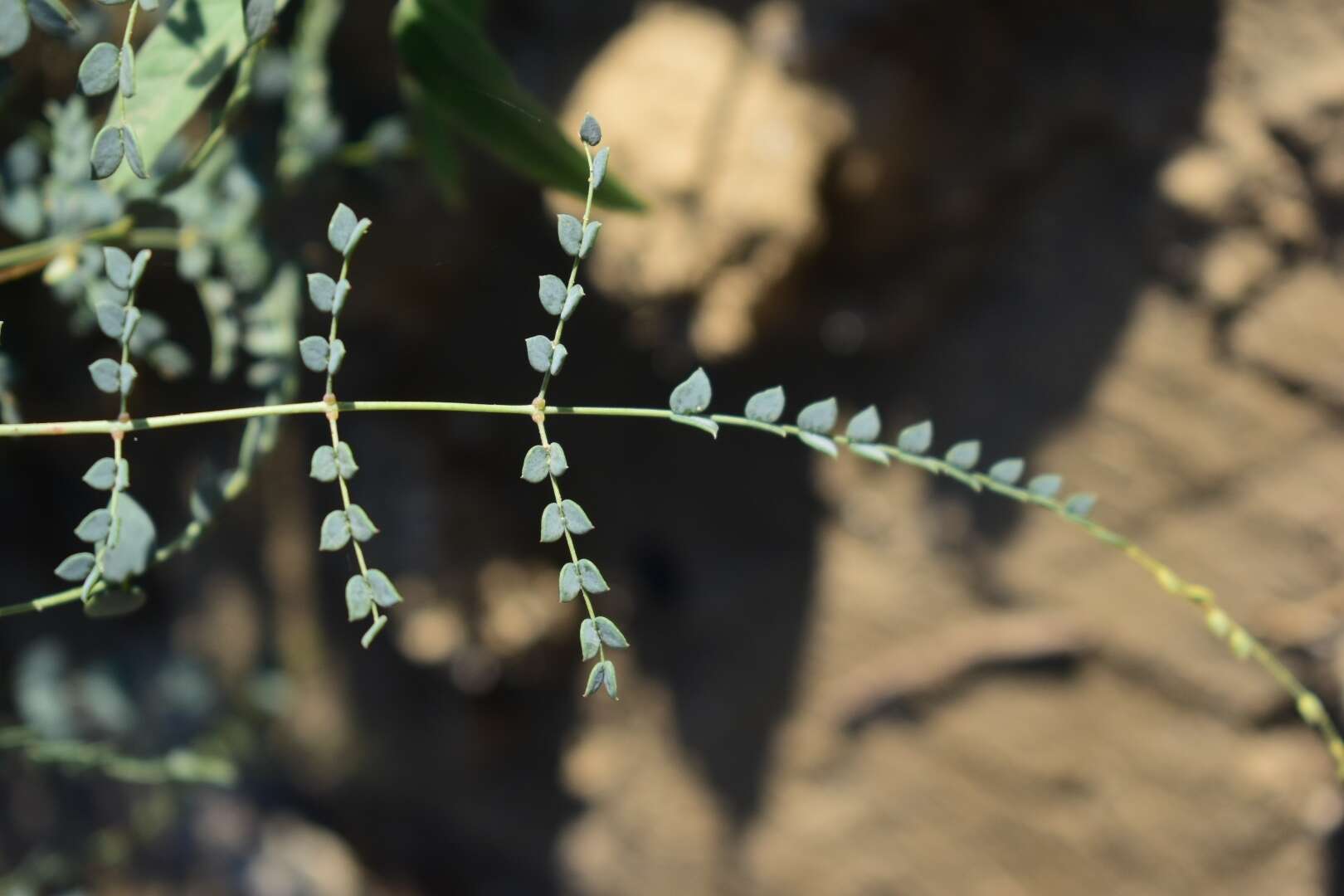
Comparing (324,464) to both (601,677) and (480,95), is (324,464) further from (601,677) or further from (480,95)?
(480,95)

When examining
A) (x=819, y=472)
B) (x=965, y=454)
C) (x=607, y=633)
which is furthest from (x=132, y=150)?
(x=819, y=472)

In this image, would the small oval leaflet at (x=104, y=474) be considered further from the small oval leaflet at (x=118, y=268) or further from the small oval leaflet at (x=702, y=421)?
the small oval leaflet at (x=702, y=421)

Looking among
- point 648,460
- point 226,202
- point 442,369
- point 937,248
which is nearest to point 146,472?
point 442,369

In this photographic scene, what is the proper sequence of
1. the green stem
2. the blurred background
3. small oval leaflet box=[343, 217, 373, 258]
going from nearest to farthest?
small oval leaflet box=[343, 217, 373, 258] < the green stem < the blurred background

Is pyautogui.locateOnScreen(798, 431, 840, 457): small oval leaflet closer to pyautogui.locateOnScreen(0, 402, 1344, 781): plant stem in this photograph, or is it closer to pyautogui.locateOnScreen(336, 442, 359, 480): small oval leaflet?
pyautogui.locateOnScreen(0, 402, 1344, 781): plant stem

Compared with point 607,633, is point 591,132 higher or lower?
higher

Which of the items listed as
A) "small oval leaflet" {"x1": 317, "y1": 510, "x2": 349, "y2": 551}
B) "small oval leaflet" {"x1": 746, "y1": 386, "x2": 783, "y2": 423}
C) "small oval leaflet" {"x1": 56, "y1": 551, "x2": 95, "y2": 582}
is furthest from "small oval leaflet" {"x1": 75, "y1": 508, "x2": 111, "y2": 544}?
"small oval leaflet" {"x1": 746, "y1": 386, "x2": 783, "y2": 423}
